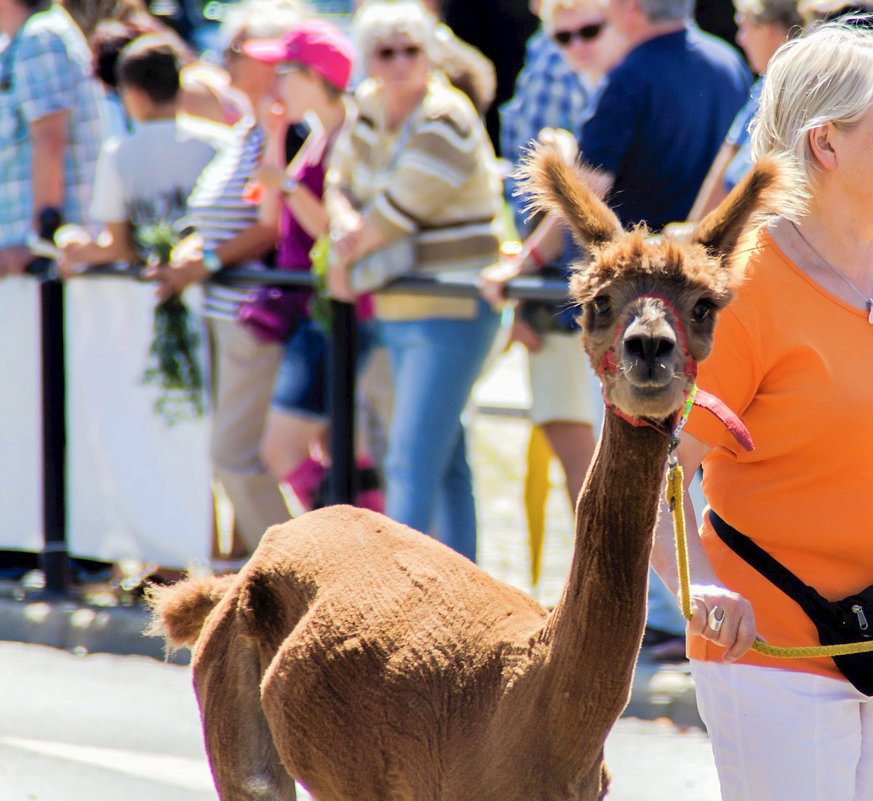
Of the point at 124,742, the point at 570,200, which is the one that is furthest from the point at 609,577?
the point at 124,742

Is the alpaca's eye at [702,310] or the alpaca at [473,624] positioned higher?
the alpaca's eye at [702,310]

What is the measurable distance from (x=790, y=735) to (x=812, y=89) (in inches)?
45.4

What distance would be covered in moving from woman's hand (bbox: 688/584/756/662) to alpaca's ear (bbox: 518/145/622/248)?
64 centimetres

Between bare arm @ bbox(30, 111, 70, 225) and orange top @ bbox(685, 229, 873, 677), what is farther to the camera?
bare arm @ bbox(30, 111, 70, 225)

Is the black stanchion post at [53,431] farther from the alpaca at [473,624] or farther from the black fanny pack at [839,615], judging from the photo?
the black fanny pack at [839,615]

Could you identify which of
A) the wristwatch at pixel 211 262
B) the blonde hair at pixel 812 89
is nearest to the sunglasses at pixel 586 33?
the wristwatch at pixel 211 262

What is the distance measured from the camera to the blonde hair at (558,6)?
21.3 feet

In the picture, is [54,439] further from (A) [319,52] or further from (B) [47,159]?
(A) [319,52]

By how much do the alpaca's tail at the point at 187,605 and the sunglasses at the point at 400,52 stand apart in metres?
2.70

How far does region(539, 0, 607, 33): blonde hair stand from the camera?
6480 millimetres

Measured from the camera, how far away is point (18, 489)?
271 inches

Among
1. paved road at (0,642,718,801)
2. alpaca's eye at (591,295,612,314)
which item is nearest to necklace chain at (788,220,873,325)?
alpaca's eye at (591,295,612,314)

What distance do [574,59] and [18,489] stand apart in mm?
3021

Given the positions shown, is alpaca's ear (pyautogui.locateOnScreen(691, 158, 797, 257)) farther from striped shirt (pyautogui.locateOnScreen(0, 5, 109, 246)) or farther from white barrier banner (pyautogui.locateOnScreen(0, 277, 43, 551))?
striped shirt (pyautogui.locateOnScreen(0, 5, 109, 246))
